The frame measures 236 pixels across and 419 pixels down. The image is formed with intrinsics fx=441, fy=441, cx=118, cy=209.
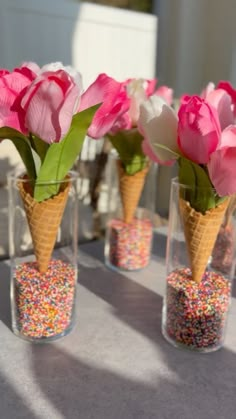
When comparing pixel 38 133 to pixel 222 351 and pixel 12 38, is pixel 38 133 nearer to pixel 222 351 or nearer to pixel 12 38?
pixel 222 351

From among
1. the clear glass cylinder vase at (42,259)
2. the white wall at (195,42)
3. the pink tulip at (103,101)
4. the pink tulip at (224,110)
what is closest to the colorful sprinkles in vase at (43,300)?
the clear glass cylinder vase at (42,259)

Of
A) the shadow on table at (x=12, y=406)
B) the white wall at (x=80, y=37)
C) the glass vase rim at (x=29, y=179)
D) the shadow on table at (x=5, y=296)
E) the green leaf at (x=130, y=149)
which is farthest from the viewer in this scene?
the white wall at (x=80, y=37)

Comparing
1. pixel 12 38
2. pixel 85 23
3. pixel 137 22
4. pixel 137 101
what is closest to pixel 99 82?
pixel 137 101

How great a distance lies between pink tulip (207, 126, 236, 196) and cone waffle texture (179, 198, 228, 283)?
0.19 feet

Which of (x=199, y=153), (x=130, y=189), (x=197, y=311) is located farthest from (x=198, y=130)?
(x=130, y=189)

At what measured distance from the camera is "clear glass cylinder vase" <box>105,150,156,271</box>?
939mm

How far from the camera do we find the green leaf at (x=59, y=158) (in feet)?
1.93

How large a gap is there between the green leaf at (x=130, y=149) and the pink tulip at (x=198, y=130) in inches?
11.8

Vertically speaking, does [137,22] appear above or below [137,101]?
above

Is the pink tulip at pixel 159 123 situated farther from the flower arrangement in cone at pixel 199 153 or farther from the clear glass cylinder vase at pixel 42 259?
the clear glass cylinder vase at pixel 42 259

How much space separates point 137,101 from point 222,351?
18.0 inches

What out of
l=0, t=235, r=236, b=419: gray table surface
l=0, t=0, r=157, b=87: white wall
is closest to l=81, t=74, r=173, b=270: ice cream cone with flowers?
l=0, t=235, r=236, b=419: gray table surface

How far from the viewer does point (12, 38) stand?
3.47 ft

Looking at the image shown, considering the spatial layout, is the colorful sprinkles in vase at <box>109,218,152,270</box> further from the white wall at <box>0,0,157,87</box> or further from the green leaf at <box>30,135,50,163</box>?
the white wall at <box>0,0,157,87</box>
